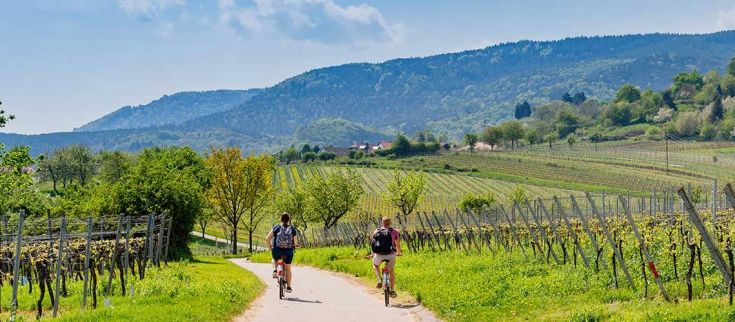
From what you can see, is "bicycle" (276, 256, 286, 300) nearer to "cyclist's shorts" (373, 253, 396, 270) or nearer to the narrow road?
the narrow road

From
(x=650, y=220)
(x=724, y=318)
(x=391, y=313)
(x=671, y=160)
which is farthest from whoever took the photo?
(x=671, y=160)

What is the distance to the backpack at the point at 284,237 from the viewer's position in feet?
68.2

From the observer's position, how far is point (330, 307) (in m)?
18.6

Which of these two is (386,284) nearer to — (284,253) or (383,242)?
(383,242)

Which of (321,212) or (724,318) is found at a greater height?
(724,318)

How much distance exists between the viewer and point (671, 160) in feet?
496

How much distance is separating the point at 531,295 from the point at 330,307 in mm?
4965

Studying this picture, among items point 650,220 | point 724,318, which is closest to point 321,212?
point 650,220

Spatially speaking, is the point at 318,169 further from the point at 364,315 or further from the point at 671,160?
the point at 364,315

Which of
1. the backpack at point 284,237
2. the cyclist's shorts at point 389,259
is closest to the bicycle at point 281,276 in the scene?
the backpack at point 284,237

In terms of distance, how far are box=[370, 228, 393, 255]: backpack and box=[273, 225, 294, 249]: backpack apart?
7.94 feet

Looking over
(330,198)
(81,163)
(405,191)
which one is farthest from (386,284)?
(81,163)

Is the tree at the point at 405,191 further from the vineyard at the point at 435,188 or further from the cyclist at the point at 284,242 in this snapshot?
the cyclist at the point at 284,242

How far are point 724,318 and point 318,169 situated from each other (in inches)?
6625
